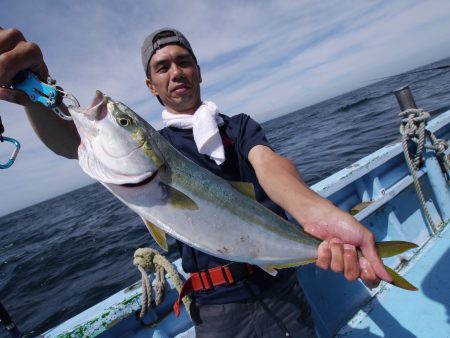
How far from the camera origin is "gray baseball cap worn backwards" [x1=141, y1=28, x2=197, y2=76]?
2.86 metres

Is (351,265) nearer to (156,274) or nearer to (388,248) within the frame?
(388,248)

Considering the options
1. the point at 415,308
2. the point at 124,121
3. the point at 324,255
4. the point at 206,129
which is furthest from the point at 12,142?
the point at 415,308

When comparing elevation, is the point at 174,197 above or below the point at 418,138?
above

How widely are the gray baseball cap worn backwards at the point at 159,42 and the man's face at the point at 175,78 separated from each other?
1.5 inches

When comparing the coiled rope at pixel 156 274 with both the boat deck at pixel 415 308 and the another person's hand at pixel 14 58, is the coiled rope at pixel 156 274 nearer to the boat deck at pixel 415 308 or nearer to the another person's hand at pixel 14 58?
the another person's hand at pixel 14 58

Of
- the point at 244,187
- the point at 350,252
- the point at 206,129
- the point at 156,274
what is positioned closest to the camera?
the point at 350,252

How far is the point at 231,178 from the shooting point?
2.65 m

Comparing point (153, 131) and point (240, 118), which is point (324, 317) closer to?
point (240, 118)

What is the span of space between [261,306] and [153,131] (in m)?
1.63

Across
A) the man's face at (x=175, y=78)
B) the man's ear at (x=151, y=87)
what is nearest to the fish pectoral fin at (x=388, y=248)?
the man's face at (x=175, y=78)

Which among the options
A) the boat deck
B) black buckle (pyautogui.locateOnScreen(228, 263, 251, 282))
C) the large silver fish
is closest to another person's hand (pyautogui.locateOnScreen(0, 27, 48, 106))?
the large silver fish

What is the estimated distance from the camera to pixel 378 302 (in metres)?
3.57

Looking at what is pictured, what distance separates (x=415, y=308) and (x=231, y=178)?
2593 millimetres

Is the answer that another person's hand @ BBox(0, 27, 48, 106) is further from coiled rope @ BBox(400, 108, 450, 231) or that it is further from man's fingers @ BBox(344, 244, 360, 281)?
coiled rope @ BBox(400, 108, 450, 231)
